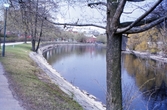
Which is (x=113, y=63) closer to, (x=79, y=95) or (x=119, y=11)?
(x=119, y=11)

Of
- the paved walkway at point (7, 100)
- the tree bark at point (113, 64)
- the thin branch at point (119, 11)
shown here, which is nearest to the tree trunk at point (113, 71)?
the tree bark at point (113, 64)

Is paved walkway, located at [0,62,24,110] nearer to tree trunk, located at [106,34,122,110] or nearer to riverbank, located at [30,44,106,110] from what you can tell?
tree trunk, located at [106,34,122,110]

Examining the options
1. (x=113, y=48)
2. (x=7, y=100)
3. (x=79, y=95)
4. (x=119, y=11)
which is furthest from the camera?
(x=79, y=95)

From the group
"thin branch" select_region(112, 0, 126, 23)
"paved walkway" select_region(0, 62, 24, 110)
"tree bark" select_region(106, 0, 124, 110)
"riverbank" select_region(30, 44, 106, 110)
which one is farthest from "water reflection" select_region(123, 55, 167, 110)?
"thin branch" select_region(112, 0, 126, 23)

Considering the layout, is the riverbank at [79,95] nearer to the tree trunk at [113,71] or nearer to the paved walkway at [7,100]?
the paved walkway at [7,100]

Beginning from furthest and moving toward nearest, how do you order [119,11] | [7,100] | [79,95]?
[79,95] → [7,100] → [119,11]

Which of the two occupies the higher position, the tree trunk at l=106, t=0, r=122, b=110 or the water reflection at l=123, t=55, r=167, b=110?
the tree trunk at l=106, t=0, r=122, b=110

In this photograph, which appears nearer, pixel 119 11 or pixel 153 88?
pixel 119 11

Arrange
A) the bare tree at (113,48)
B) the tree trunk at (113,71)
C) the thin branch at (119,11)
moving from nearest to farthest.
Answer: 1. the thin branch at (119,11)
2. the bare tree at (113,48)
3. the tree trunk at (113,71)

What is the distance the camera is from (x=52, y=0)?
4.77 meters

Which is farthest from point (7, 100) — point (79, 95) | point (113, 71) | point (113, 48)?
point (79, 95)

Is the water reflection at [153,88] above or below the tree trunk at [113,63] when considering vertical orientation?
below

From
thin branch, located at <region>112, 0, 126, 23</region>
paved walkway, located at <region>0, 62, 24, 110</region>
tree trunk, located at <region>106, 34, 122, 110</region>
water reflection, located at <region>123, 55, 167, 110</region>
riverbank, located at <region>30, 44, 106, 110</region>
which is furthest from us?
water reflection, located at <region>123, 55, 167, 110</region>

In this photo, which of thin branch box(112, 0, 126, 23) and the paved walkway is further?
the paved walkway
